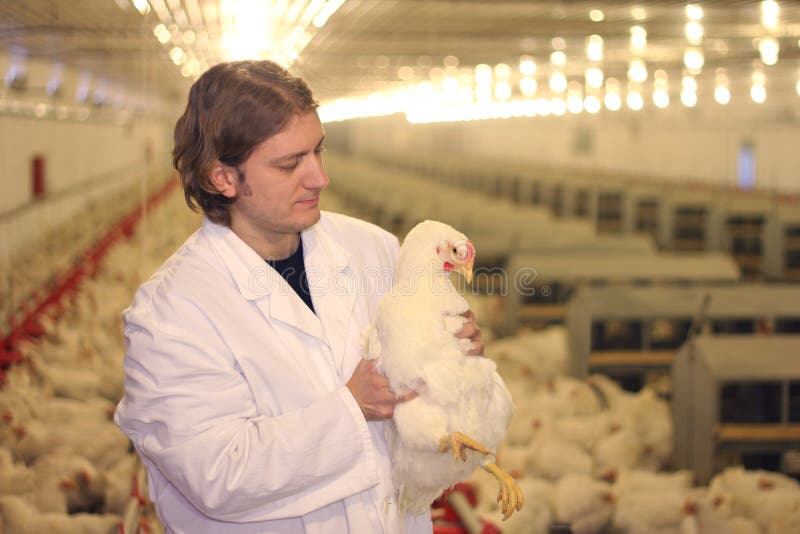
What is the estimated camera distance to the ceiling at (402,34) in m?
3.59

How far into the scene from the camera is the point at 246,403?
1344 mm

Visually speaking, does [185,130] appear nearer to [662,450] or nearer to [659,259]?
[662,450]

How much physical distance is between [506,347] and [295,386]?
3.53 m

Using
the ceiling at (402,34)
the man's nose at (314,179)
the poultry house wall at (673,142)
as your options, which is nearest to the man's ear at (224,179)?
the man's nose at (314,179)

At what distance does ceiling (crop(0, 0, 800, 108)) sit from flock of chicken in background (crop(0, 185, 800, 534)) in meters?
1.02

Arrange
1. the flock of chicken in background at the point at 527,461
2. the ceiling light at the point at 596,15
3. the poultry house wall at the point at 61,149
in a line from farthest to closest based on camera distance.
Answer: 1. the ceiling light at the point at 596,15
2. the poultry house wall at the point at 61,149
3. the flock of chicken in background at the point at 527,461

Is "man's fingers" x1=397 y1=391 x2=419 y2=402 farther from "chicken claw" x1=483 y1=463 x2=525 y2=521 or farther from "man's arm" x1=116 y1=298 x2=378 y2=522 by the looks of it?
"chicken claw" x1=483 y1=463 x2=525 y2=521

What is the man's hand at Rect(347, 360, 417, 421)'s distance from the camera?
1.35 meters

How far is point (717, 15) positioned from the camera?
5891 mm

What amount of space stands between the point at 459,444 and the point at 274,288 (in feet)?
1.35

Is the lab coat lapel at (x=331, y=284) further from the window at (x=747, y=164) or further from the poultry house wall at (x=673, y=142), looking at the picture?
the window at (x=747, y=164)

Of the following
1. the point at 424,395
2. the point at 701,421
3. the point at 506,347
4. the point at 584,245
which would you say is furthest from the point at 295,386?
the point at 584,245

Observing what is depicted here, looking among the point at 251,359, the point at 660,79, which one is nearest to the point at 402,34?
the point at 251,359

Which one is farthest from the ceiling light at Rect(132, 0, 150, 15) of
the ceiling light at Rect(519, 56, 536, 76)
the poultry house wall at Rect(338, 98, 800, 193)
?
the poultry house wall at Rect(338, 98, 800, 193)
